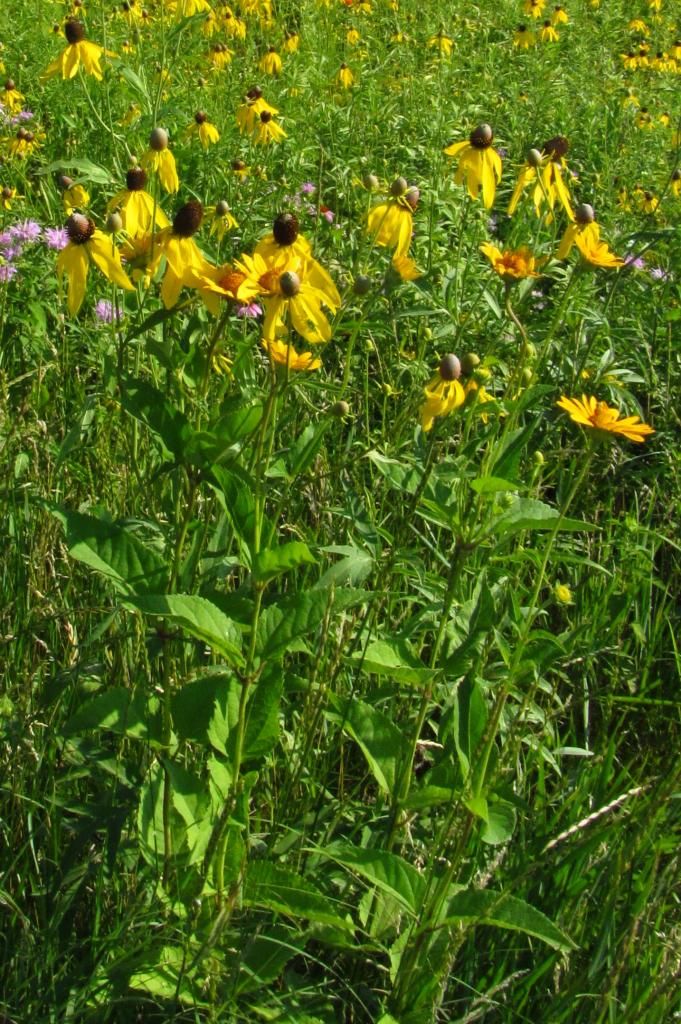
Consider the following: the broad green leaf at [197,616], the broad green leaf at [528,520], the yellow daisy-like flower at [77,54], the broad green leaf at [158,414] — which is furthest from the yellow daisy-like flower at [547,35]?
the broad green leaf at [197,616]

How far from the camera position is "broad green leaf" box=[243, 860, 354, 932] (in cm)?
119

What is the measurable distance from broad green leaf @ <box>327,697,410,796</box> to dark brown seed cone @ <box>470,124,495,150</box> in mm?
1024

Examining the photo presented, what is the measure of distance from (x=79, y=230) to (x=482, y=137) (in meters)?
0.78

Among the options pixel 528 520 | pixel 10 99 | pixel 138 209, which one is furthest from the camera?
pixel 10 99

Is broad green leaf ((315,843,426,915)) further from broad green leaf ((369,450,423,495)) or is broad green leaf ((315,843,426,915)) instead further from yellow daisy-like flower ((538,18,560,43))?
yellow daisy-like flower ((538,18,560,43))

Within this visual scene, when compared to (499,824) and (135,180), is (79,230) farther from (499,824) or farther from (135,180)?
(499,824)

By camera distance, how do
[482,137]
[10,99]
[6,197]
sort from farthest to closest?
[10,99]
[6,197]
[482,137]

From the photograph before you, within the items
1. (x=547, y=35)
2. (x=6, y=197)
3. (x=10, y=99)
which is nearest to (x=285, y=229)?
(x=6, y=197)

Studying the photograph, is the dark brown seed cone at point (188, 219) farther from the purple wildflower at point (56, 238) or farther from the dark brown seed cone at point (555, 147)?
the purple wildflower at point (56, 238)

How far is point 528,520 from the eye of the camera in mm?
1355

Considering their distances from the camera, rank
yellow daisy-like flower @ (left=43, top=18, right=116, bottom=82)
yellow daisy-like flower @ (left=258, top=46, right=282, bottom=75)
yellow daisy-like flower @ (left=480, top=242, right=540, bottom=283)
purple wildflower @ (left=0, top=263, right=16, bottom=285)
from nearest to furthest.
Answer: yellow daisy-like flower @ (left=480, top=242, right=540, bottom=283) → yellow daisy-like flower @ (left=43, top=18, right=116, bottom=82) → purple wildflower @ (left=0, top=263, right=16, bottom=285) → yellow daisy-like flower @ (left=258, top=46, right=282, bottom=75)

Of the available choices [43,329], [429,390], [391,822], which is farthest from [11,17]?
[391,822]

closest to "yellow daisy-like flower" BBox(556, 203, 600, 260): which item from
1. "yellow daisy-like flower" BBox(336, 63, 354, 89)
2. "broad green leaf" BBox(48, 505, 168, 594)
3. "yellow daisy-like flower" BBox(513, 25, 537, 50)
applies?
"broad green leaf" BBox(48, 505, 168, 594)

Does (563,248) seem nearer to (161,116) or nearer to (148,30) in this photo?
(161,116)
